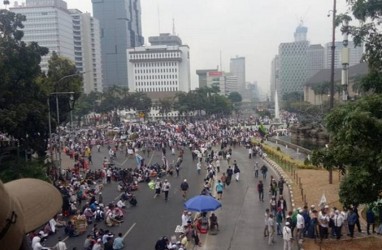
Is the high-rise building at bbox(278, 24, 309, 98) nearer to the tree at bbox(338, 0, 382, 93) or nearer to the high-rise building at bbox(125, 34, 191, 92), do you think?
the high-rise building at bbox(125, 34, 191, 92)

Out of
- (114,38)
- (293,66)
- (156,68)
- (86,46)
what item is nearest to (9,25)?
(86,46)

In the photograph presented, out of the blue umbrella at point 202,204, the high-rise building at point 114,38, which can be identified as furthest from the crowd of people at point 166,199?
the high-rise building at point 114,38

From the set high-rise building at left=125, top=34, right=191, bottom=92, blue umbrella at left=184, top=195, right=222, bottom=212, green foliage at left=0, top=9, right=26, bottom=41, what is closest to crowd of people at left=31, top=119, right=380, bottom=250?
blue umbrella at left=184, top=195, right=222, bottom=212

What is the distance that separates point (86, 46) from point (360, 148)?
466ft

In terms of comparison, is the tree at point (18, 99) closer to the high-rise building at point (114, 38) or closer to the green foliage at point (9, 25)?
the green foliage at point (9, 25)

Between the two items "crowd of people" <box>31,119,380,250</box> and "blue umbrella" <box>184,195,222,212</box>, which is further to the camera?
"blue umbrella" <box>184,195,222,212</box>

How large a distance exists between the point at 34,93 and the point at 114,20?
168 metres

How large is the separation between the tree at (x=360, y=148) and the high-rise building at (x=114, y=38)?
578ft

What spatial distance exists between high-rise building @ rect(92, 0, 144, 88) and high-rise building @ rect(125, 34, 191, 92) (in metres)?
26.9

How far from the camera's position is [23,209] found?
73.7 inches

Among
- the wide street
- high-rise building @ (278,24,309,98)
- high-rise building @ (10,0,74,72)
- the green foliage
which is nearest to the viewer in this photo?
the wide street

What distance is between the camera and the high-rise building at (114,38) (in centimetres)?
18375

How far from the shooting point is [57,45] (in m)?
123

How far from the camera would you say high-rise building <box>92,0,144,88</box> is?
183750 millimetres
